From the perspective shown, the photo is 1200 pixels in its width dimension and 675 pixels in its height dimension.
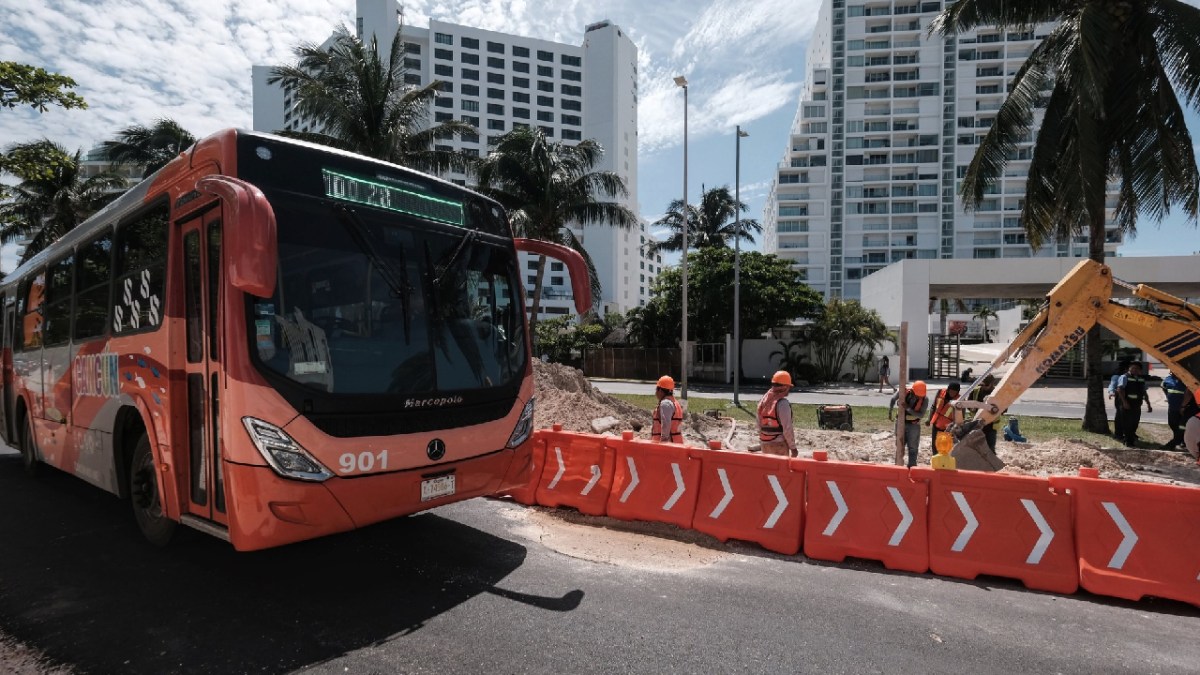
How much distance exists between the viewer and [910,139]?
8181cm

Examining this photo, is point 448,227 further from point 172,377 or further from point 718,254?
point 718,254

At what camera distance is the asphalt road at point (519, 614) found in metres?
3.77

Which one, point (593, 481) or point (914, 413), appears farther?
point (914, 413)

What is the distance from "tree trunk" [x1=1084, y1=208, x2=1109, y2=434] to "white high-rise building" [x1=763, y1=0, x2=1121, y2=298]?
235 feet

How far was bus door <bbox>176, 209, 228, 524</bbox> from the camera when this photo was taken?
4.34m

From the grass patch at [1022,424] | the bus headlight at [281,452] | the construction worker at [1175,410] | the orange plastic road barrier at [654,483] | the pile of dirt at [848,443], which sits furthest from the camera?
the grass patch at [1022,424]

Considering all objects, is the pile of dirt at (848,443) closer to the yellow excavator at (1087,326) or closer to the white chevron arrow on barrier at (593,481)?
the yellow excavator at (1087,326)

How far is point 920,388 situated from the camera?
9266 millimetres

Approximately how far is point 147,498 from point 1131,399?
1692 centimetres

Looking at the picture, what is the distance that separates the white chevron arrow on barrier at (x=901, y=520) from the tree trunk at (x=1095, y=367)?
1228cm

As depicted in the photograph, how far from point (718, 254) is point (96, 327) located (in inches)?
1262

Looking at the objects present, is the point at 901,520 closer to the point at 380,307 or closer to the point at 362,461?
the point at 362,461

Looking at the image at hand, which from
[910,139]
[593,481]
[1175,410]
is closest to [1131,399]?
[1175,410]

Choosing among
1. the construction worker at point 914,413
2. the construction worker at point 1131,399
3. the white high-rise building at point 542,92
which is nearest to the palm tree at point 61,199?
the construction worker at point 914,413
